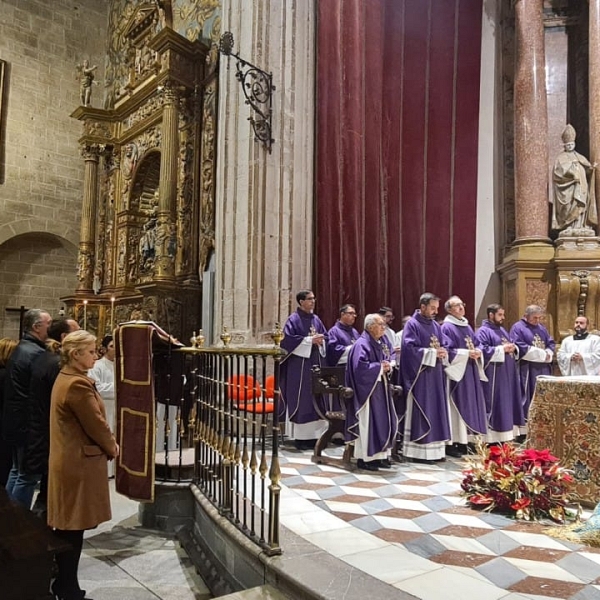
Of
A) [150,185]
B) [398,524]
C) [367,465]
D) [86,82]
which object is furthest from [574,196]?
[86,82]

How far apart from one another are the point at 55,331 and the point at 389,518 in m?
2.49

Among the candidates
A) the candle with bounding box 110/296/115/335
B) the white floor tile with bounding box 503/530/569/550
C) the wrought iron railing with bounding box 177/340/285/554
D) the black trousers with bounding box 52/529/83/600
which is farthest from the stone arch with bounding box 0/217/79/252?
the white floor tile with bounding box 503/530/569/550

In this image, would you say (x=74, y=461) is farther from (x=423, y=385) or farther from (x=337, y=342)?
(x=337, y=342)

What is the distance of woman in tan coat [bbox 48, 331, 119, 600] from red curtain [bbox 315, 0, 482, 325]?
4.57 metres

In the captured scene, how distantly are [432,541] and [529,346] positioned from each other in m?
3.91

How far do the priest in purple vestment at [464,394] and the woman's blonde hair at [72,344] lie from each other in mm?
3648

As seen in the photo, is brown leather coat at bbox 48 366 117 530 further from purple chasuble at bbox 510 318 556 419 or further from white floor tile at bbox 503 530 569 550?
purple chasuble at bbox 510 318 556 419

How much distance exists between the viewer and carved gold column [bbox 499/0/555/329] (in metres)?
7.29

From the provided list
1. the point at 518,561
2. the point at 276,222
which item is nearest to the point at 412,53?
the point at 276,222

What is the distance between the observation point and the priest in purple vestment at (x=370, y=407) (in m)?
4.84

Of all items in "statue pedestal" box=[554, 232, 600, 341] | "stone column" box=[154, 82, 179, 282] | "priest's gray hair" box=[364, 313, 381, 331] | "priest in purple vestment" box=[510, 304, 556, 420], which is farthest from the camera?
"stone column" box=[154, 82, 179, 282]

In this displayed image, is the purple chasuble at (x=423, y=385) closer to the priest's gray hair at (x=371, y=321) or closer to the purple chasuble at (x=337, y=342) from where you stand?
the priest's gray hair at (x=371, y=321)

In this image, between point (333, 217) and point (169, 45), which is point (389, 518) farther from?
point (169, 45)

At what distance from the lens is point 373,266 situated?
304 inches
